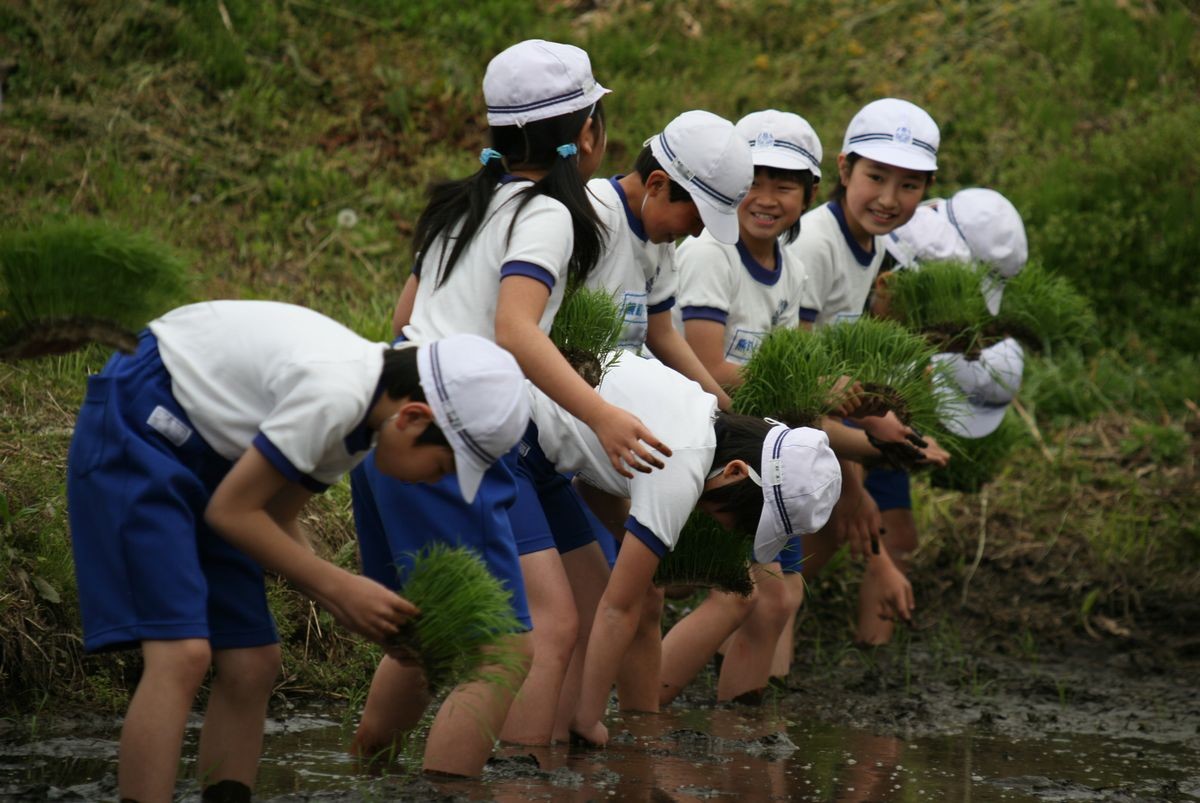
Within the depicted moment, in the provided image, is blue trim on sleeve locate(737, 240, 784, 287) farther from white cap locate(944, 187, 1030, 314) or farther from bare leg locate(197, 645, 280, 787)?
bare leg locate(197, 645, 280, 787)

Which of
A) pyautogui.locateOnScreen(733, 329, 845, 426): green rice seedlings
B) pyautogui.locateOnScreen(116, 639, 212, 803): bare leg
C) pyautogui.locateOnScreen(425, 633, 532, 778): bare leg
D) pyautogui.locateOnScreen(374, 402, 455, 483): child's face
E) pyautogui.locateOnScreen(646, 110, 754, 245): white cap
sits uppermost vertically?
pyautogui.locateOnScreen(646, 110, 754, 245): white cap

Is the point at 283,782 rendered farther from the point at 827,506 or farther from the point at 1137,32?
the point at 1137,32

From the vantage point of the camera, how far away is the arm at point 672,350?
4.56m

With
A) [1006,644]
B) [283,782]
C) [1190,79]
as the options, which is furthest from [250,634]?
[1190,79]

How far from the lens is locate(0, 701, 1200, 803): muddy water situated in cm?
361

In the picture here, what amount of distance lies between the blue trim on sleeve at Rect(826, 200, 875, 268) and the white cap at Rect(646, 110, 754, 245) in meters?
1.27

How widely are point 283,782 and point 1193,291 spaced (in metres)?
6.85

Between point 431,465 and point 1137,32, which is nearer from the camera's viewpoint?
point 431,465

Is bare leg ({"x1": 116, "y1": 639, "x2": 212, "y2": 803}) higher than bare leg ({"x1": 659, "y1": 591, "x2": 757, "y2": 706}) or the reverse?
higher

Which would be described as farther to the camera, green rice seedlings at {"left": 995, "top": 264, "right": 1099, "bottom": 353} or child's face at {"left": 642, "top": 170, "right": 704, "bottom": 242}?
green rice seedlings at {"left": 995, "top": 264, "right": 1099, "bottom": 353}

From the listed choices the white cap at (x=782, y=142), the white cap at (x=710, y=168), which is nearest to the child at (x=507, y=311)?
the white cap at (x=710, y=168)

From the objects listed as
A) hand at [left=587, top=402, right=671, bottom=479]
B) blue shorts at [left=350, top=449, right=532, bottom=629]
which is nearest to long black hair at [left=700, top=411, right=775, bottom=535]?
hand at [left=587, top=402, right=671, bottom=479]

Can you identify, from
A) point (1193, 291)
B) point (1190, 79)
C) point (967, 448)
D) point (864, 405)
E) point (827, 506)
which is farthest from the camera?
point (1190, 79)

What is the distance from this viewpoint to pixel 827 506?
407 centimetres
